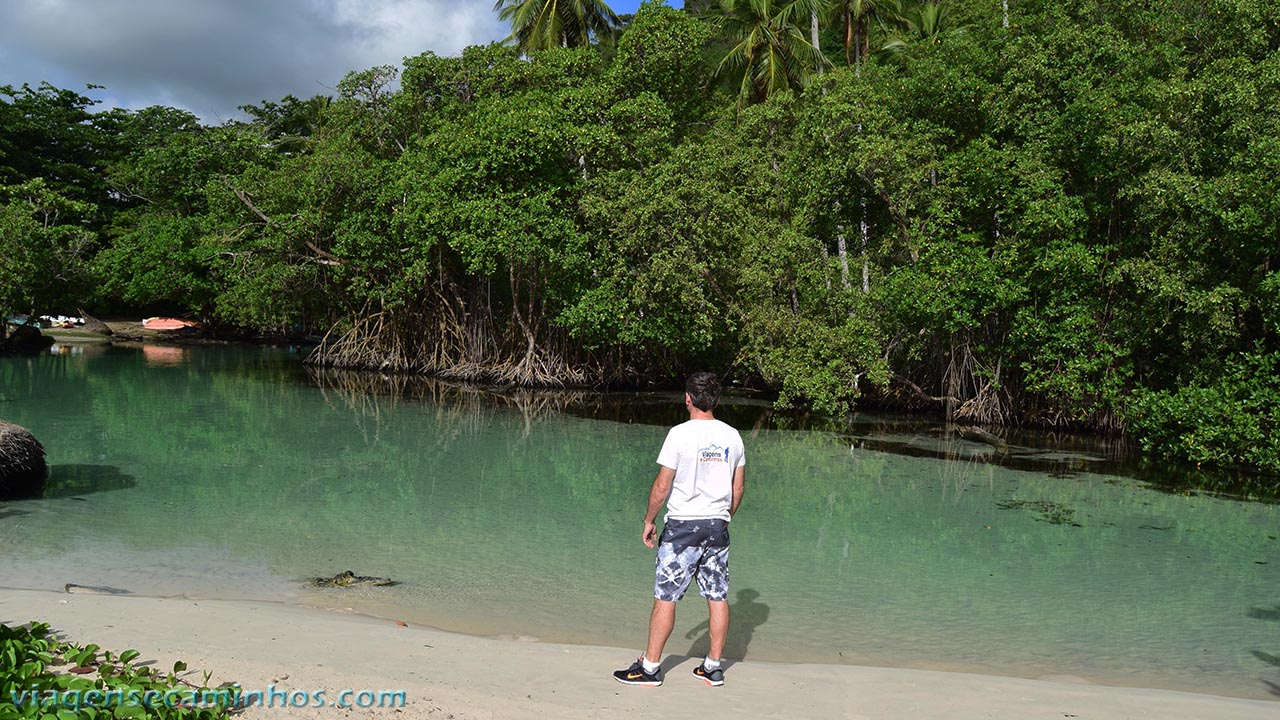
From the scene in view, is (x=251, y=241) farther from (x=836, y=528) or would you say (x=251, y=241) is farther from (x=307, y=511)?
(x=836, y=528)

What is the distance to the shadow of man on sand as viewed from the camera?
18.1 feet

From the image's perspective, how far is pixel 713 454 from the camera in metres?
4.46

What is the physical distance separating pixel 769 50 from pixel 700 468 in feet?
73.7

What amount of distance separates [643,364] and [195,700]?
823 inches

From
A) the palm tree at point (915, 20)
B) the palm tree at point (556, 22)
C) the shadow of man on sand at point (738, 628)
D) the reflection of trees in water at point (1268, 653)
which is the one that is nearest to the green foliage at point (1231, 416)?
the reflection of trees in water at point (1268, 653)

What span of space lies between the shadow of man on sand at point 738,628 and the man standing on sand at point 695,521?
595mm

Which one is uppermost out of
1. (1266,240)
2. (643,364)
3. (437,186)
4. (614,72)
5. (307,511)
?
(614,72)

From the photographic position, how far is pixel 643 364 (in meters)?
24.4

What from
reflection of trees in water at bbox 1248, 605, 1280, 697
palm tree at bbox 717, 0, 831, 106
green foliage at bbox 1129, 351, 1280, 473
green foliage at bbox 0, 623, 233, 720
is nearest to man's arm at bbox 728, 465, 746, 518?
green foliage at bbox 0, 623, 233, 720

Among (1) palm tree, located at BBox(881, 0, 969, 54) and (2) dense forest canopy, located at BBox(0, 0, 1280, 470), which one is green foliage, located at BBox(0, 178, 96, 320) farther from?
(1) palm tree, located at BBox(881, 0, 969, 54)

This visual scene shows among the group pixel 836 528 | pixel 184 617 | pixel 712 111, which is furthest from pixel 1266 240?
pixel 712 111

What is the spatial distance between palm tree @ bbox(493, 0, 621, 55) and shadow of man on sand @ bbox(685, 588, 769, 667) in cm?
2235

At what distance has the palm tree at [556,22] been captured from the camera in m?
26.7

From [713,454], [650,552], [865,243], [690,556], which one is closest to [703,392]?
[713,454]
